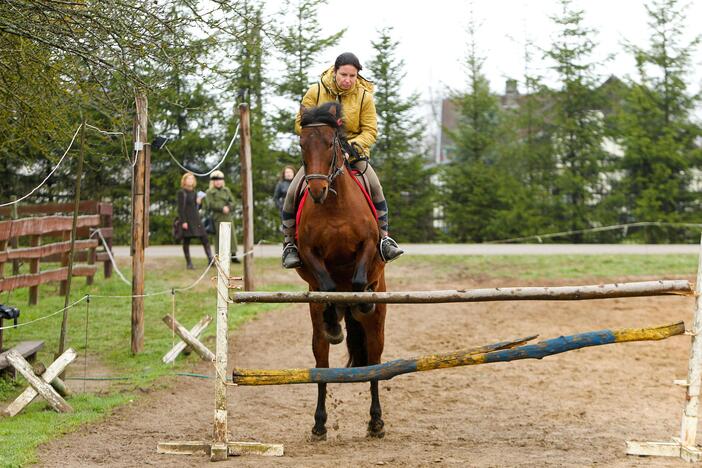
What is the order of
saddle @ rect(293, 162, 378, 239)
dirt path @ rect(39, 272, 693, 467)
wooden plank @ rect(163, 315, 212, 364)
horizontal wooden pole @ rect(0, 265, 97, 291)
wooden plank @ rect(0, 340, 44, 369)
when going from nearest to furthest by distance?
1. dirt path @ rect(39, 272, 693, 467)
2. saddle @ rect(293, 162, 378, 239)
3. wooden plank @ rect(0, 340, 44, 369)
4. wooden plank @ rect(163, 315, 212, 364)
5. horizontal wooden pole @ rect(0, 265, 97, 291)

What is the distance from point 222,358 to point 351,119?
2428 mm

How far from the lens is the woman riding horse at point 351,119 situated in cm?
745

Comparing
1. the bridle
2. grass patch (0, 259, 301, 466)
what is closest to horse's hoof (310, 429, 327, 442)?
grass patch (0, 259, 301, 466)

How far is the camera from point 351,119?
25.4ft

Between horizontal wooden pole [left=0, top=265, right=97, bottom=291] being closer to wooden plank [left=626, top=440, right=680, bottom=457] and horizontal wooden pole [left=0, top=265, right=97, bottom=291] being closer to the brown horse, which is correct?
the brown horse

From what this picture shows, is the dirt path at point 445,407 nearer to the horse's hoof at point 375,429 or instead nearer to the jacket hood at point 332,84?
the horse's hoof at point 375,429

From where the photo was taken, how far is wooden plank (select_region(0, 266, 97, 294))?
1135cm

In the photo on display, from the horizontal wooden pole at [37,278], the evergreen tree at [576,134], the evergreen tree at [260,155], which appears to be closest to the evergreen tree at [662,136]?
the evergreen tree at [576,134]

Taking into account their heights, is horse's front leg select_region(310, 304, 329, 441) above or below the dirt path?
above

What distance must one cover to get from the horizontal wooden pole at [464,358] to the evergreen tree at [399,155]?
57.8 feet

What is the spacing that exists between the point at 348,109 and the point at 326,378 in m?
2.46

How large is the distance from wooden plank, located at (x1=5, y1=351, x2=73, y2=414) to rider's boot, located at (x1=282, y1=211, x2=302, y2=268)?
8.29ft

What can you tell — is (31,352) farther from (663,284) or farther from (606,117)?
(606,117)

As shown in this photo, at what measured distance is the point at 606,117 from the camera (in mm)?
25719
